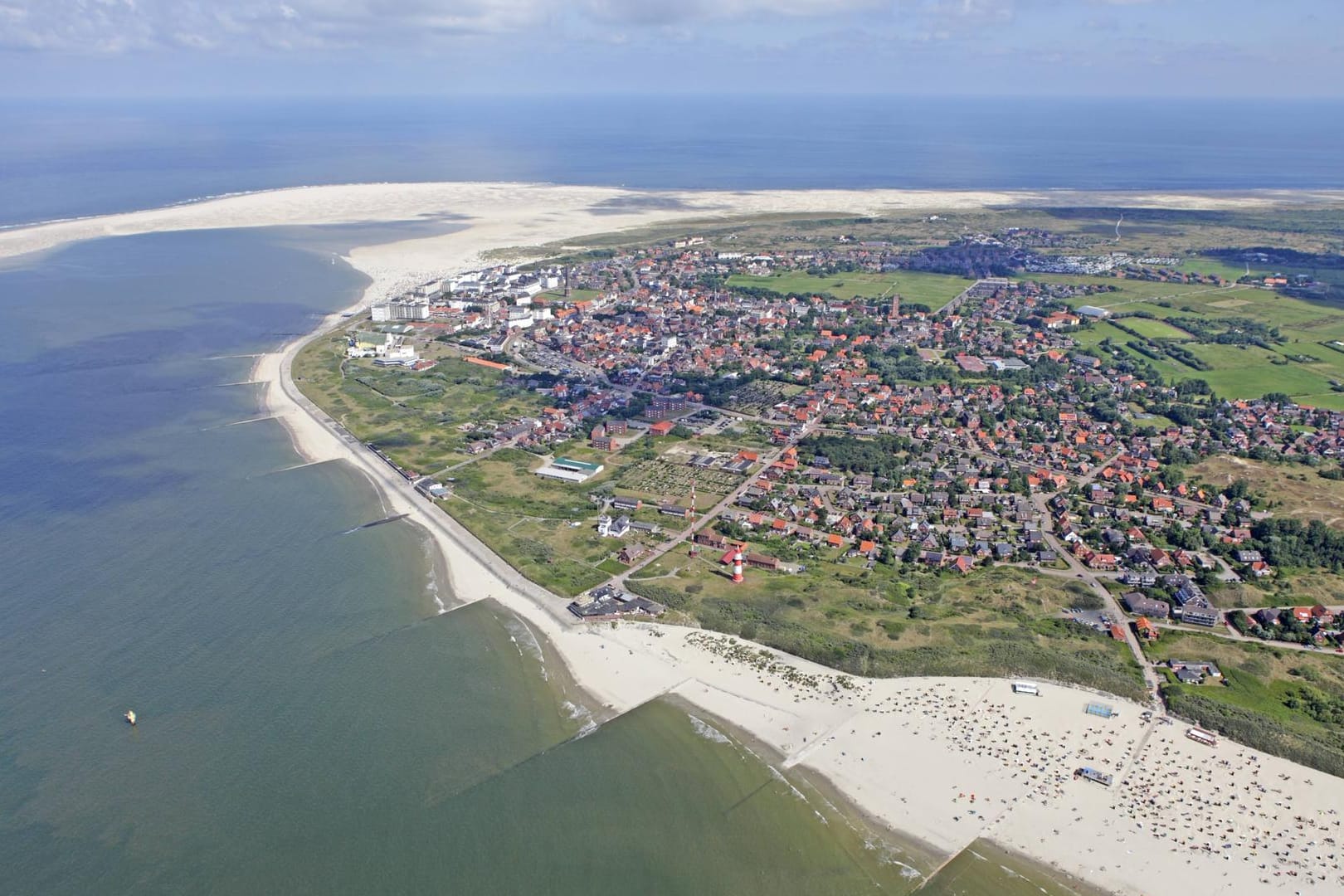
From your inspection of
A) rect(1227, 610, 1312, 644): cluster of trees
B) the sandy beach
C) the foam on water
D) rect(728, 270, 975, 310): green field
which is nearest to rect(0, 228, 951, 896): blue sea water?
the foam on water

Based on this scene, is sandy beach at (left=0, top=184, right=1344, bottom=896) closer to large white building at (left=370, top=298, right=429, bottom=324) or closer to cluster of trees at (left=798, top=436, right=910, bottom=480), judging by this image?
cluster of trees at (left=798, top=436, right=910, bottom=480)

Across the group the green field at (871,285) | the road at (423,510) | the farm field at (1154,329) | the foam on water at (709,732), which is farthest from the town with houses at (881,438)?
the foam on water at (709,732)

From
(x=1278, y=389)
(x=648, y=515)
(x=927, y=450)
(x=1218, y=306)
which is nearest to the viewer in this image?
(x=648, y=515)

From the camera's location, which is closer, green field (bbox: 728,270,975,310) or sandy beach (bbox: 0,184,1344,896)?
sandy beach (bbox: 0,184,1344,896)

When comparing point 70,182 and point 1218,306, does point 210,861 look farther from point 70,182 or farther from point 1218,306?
point 70,182

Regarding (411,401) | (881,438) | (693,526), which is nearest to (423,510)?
(693,526)

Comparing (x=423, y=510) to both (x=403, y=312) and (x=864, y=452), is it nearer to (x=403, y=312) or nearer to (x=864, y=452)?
(x=864, y=452)

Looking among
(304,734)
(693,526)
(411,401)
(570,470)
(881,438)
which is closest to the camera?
(304,734)

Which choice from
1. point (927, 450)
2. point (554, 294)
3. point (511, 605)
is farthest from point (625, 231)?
point (511, 605)
